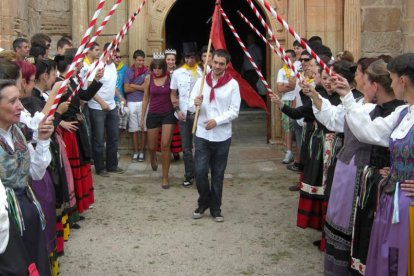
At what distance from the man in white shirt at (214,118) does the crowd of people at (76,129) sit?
0.01 meters

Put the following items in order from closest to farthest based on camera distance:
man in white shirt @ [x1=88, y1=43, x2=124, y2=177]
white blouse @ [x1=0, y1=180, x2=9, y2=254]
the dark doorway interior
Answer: white blouse @ [x1=0, y1=180, x2=9, y2=254], man in white shirt @ [x1=88, y1=43, x2=124, y2=177], the dark doorway interior

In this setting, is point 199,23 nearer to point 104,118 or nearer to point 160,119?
point 104,118

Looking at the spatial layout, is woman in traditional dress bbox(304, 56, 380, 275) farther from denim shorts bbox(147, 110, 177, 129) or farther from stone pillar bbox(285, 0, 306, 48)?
stone pillar bbox(285, 0, 306, 48)

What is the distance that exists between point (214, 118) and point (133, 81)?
359 cm

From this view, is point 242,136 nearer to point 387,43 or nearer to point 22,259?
point 387,43

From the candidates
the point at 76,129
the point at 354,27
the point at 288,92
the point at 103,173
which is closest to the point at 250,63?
the point at 354,27

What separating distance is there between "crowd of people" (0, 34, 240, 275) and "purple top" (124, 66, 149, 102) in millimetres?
16

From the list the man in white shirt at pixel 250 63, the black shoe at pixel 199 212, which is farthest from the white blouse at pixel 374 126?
the man in white shirt at pixel 250 63

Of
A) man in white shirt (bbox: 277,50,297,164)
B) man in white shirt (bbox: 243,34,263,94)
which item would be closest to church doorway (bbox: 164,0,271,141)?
man in white shirt (bbox: 243,34,263,94)

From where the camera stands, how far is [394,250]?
357 centimetres

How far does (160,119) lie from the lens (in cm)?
808

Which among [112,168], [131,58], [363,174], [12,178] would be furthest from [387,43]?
[12,178]

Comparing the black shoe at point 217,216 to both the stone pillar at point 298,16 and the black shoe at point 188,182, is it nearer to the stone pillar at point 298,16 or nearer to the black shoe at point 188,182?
the black shoe at point 188,182

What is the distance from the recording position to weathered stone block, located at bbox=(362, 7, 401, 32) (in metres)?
9.83
